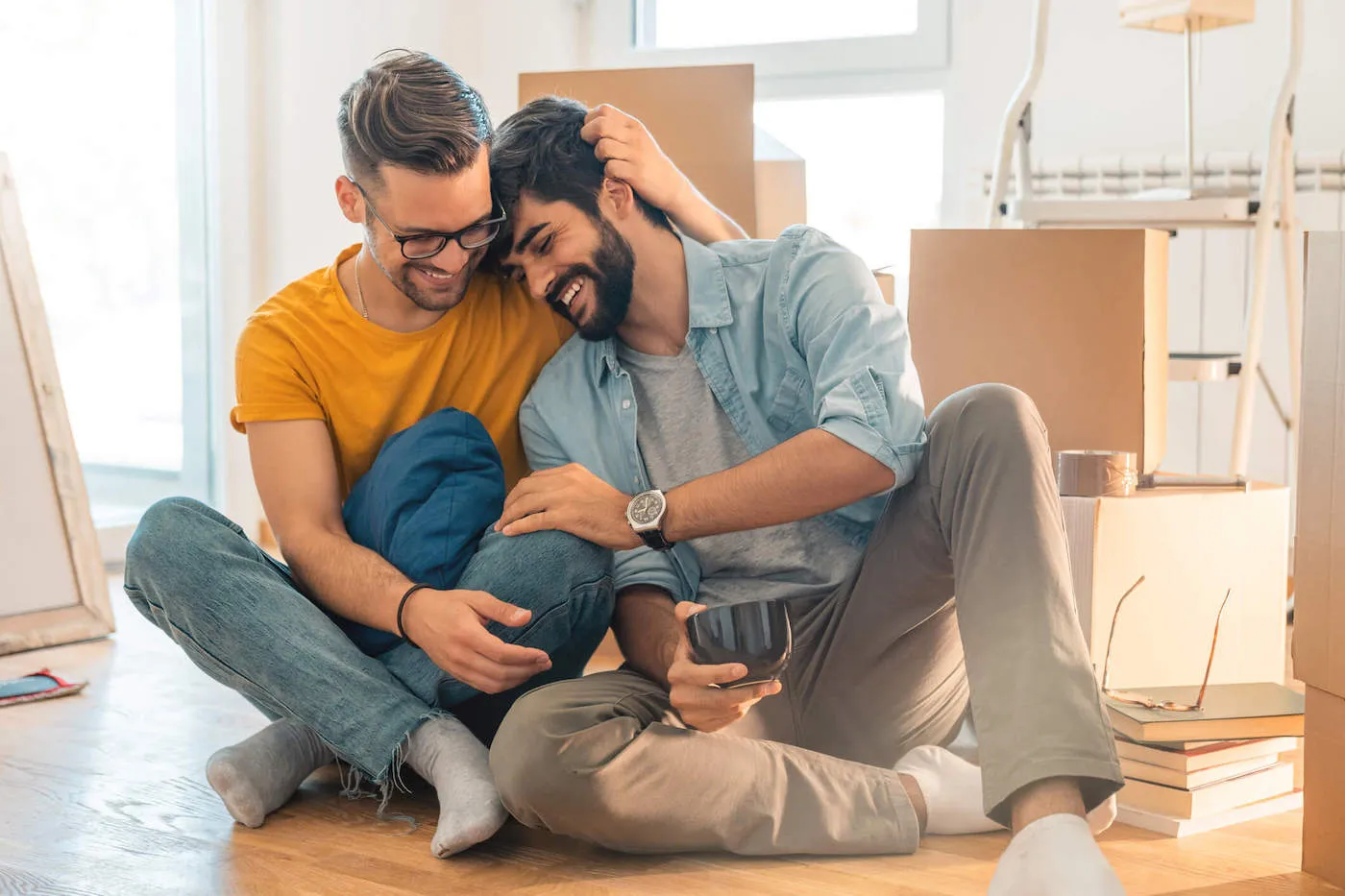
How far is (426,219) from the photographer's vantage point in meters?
1.38

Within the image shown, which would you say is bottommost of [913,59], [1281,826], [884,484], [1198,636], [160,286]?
[1281,826]

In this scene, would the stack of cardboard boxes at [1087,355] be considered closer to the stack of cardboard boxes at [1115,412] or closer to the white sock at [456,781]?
the stack of cardboard boxes at [1115,412]

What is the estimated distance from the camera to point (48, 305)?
2889 millimetres

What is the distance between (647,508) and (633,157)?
0.44 metres

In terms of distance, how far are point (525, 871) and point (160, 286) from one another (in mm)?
2312

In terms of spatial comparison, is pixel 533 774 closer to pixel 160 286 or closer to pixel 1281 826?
pixel 1281 826

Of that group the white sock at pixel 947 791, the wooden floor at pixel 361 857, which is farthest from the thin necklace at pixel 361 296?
the white sock at pixel 947 791

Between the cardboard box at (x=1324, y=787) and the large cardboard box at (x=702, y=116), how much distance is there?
43.3 inches

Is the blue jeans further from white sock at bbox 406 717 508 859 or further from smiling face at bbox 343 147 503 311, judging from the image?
smiling face at bbox 343 147 503 311

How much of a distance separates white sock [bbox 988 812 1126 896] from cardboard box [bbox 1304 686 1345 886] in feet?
1.16

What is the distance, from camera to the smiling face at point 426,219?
1.38 m

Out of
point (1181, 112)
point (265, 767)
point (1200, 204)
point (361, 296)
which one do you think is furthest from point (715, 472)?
point (1181, 112)

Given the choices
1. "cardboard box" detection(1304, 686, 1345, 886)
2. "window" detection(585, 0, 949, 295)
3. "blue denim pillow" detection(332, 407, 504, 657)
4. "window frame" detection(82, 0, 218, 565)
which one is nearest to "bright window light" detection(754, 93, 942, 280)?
"window" detection(585, 0, 949, 295)

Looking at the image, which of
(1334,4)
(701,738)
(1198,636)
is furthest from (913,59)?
(701,738)
